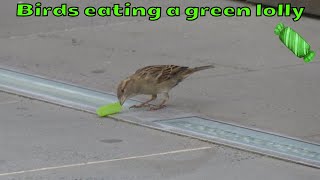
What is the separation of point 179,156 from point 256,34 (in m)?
4.75

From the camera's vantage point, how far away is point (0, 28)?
463 inches

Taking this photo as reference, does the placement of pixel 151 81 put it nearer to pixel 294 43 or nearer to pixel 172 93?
pixel 172 93

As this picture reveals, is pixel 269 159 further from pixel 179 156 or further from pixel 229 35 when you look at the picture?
pixel 229 35

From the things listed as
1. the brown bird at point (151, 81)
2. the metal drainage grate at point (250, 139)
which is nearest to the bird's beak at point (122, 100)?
the brown bird at point (151, 81)

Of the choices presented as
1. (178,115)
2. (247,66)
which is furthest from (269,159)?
(247,66)

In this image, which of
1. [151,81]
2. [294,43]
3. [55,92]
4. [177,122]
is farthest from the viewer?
[55,92]

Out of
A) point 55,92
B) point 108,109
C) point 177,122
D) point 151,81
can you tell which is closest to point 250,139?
point 177,122

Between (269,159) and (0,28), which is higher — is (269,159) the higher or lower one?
the lower one

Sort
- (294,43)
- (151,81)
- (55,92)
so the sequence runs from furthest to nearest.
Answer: (55,92) → (151,81) → (294,43)

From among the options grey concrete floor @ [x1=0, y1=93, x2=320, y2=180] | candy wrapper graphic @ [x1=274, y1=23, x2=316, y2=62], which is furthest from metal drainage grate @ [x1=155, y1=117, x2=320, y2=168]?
candy wrapper graphic @ [x1=274, y1=23, x2=316, y2=62]

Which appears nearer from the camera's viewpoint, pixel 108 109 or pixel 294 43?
pixel 294 43

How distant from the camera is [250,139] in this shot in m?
7.09

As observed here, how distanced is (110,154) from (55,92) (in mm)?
2051

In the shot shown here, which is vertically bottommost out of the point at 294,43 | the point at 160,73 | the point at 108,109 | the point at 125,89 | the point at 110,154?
the point at 110,154
